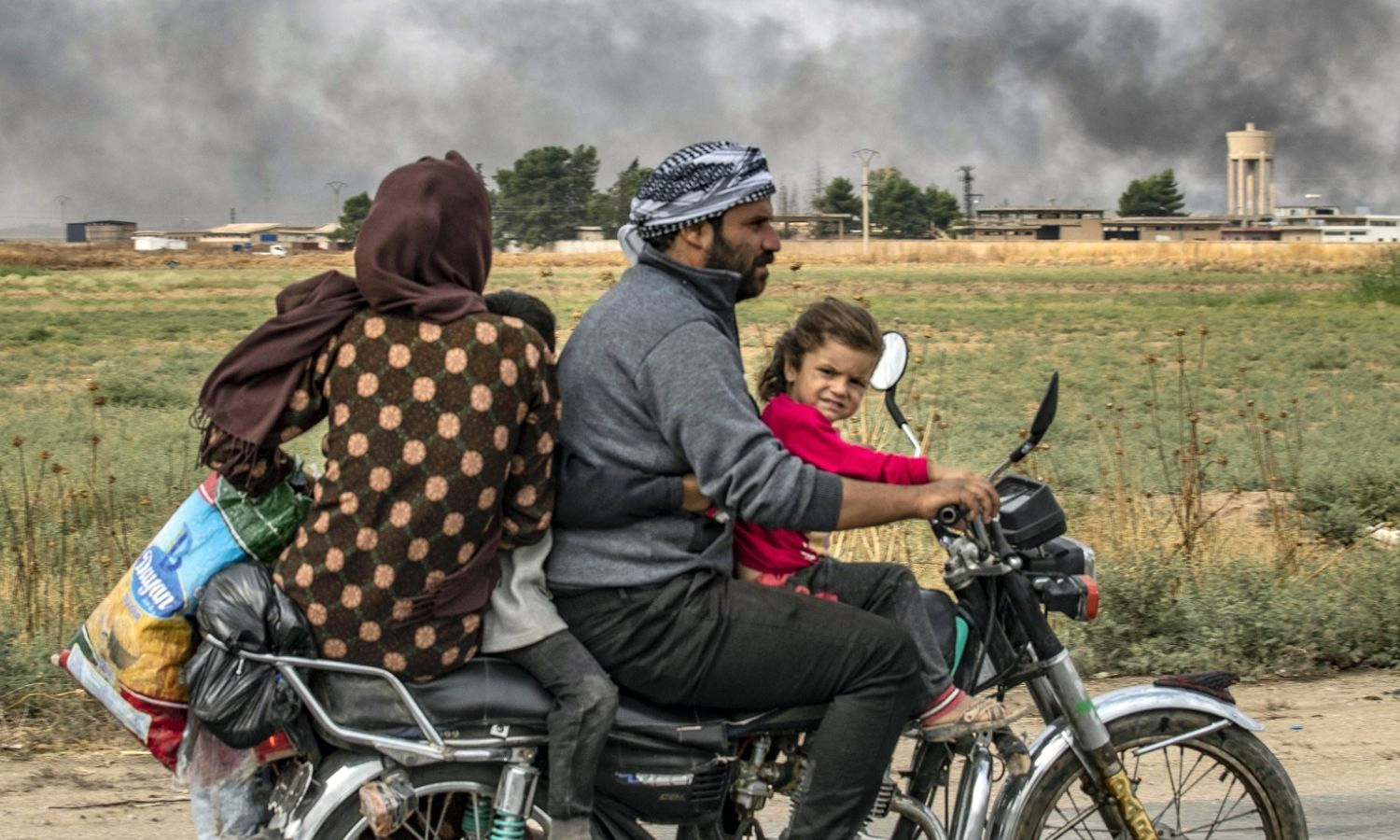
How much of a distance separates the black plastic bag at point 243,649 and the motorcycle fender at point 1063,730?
160cm

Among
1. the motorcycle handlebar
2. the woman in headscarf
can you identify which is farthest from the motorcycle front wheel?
the woman in headscarf

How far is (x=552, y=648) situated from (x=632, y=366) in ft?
1.91

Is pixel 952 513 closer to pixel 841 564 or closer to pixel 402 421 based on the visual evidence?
pixel 841 564

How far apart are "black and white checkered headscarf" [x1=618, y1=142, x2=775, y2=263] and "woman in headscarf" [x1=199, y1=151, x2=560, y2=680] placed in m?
0.34

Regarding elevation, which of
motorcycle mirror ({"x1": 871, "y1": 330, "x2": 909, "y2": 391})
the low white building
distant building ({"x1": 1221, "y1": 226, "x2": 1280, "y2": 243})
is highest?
the low white building

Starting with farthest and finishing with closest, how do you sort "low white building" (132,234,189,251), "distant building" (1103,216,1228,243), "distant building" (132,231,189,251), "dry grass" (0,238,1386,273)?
"distant building" (1103,216,1228,243) < "distant building" (132,231,189,251) < "low white building" (132,234,189,251) < "dry grass" (0,238,1386,273)

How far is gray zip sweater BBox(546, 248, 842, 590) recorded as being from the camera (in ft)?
9.77

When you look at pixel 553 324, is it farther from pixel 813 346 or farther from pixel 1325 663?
pixel 1325 663

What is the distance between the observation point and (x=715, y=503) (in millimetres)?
3107

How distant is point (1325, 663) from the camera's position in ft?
21.5

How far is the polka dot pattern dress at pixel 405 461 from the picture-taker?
9.62 ft

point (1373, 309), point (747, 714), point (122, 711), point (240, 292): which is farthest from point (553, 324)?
point (240, 292)

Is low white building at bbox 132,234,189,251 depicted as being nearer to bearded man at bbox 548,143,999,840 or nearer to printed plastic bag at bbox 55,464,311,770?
printed plastic bag at bbox 55,464,311,770

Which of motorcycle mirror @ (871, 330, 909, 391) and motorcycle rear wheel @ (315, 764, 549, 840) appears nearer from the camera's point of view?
motorcycle rear wheel @ (315, 764, 549, 840)
